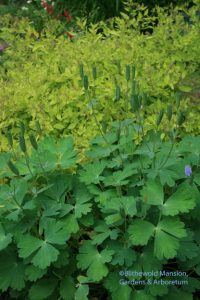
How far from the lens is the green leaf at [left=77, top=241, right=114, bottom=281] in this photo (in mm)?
1704

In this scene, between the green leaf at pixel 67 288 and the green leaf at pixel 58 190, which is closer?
the green leaf at pixel 67 288

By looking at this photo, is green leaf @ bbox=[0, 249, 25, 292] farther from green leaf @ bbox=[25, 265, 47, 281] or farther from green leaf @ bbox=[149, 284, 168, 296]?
green leaf @ bbox=[149, 284, 168, 296]

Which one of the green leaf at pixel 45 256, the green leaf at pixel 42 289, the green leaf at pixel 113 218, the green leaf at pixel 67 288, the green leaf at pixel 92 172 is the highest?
the green leaf at pixel 92 172

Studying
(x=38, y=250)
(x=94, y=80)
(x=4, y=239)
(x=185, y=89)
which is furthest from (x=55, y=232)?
(x=185, y=89)

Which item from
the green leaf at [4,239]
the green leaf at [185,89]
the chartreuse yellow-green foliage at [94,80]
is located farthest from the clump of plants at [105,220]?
the green leaf at [185,89]

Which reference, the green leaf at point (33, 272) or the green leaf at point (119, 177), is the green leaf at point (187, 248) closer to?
the green leaf at point (119, 177)

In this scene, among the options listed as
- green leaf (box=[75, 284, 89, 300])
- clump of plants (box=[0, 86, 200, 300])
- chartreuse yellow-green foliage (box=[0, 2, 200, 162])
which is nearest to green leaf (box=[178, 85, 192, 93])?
chartreuse yellow-green foliage (box=[0, 2, 200, 162])

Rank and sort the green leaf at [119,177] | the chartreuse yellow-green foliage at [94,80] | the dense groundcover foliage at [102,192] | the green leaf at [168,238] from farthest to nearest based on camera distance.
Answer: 1. the chartreuse yellow-green foliage at [94,80]
2. the green leaf at [119,177]
3. the dense groundcover foliage at [102,192]
4. the green leaf at [168,238]

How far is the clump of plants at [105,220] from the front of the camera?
5.57 feet

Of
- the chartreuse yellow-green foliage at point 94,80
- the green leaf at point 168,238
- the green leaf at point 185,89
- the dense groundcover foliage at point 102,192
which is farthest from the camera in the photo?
the green leaf at point 185,89

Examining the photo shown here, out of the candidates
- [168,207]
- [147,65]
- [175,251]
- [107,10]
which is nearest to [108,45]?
[147,65]

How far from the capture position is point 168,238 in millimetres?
1626

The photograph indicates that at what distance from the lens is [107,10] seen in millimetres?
4547

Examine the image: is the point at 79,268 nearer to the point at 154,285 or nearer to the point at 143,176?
the point at 154,285
